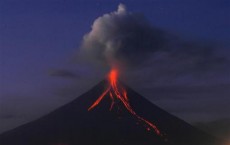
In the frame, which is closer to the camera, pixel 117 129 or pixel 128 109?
pixel 117 129

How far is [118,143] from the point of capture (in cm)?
7544

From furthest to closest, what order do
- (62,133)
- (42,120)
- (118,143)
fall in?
(42,120) → (62,133) → (118,143)

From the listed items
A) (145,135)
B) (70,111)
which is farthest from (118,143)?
(70,111)

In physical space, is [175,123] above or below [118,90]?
below

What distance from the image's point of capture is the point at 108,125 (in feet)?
268

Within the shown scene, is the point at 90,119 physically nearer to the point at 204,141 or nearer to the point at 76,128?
the point at 76,128

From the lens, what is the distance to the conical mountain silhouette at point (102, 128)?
76.8 m

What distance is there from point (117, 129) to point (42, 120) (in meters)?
14.0

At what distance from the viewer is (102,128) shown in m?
81.4

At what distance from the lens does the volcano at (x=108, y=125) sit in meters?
77.1

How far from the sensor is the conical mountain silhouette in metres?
76.8

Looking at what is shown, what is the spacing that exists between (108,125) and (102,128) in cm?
100

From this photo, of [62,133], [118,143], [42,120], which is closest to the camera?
[118,143]

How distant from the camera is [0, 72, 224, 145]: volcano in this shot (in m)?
77.1
